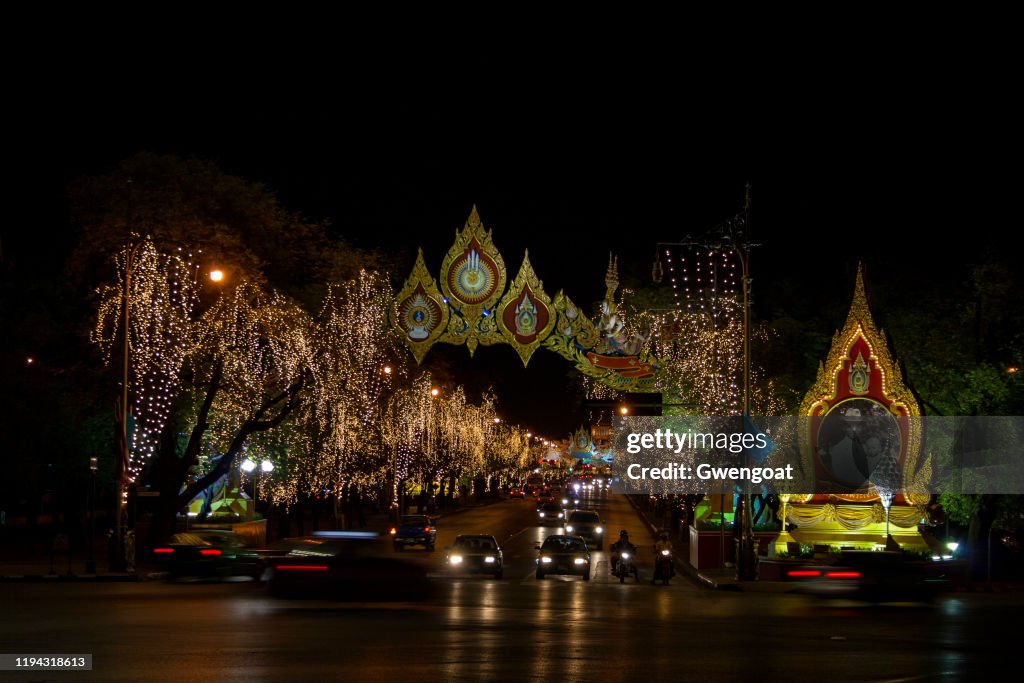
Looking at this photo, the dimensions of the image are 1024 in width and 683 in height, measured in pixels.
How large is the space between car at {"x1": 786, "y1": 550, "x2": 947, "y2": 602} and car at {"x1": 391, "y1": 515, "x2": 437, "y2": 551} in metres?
26.5

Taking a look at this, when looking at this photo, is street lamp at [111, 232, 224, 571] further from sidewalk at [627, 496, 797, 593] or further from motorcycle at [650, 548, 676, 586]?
sidewalk at [627, 496, 797, 593]

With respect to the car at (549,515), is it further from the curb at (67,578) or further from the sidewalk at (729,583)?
the curb at (67,578)

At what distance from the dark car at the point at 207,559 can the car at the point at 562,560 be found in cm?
868

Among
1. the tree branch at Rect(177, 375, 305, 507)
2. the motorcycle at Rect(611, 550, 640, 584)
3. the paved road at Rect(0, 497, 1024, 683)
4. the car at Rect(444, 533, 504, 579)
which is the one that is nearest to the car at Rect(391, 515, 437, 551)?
the tree branch at Rect(177, 375, 305, 507)

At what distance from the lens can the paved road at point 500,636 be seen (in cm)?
1531

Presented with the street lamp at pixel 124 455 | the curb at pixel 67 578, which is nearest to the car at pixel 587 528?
the street lamp at pixel 124 455

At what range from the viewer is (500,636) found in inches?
762

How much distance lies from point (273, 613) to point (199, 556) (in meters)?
11.7

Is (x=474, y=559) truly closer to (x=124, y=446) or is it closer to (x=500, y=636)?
(x=124, y=446)

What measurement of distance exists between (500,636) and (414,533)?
3331cm

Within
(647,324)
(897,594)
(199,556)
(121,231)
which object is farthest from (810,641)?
(647,324)

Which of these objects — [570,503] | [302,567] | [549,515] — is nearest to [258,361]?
[302,567]

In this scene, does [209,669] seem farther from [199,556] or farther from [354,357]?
[354,357]

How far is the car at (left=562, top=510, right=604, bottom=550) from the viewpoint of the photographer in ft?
185
